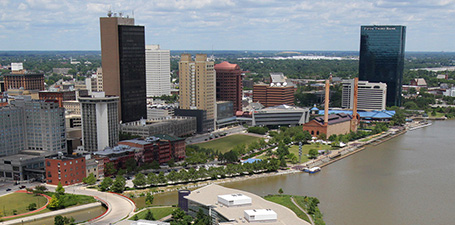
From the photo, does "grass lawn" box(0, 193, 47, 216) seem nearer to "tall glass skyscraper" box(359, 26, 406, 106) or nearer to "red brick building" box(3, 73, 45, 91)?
"red brick building" box(3, 73, 45, 91)

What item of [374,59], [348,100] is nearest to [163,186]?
[348,100]

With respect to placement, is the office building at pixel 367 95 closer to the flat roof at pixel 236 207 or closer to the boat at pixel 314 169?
the boat at pixel 314 169

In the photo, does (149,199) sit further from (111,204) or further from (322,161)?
(322,161)

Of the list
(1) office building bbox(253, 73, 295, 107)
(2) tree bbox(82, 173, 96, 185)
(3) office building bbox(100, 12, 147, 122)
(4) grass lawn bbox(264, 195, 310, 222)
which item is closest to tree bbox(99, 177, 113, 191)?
(2) tree bbox(82, 173, 96, 185)

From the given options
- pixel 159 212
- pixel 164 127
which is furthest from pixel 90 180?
pixel 164 127

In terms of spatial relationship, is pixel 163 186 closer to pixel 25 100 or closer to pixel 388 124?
pixel 25 100

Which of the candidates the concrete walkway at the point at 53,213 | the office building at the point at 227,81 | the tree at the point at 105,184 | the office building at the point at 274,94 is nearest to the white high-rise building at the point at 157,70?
the office building at the point at 274,94
